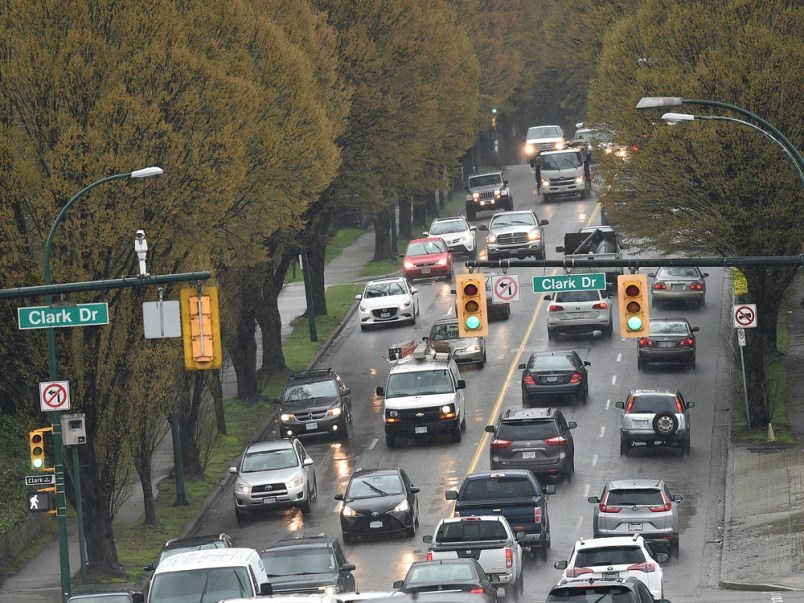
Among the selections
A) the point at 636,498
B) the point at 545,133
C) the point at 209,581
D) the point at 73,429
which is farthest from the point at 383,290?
the point at 545,133

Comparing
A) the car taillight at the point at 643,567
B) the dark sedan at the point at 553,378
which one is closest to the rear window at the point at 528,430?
the dark sedan at the point at 553,378

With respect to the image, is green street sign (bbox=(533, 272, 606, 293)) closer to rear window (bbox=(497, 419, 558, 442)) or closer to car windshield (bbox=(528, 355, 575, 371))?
rear window (bbox=(497, 419, 558, 442))

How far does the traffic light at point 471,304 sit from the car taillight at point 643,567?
4.70 m

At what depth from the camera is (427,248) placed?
214 ft

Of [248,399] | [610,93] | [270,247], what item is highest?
[610,93]

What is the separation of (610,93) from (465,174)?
210ft

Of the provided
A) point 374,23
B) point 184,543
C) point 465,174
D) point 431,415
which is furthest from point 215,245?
point 465,174

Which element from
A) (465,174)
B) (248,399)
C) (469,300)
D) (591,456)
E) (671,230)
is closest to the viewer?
(469,300)

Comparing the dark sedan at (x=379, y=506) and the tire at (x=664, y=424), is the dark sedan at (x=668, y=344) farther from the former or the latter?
the dark sedan at (x=379, y=506)

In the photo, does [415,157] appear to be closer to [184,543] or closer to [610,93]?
[610,93]

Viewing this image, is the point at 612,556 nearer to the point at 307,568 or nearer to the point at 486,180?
the point at 307,568

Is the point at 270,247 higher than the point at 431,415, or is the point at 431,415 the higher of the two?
the point at 270,247

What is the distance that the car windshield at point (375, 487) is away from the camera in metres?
34.5

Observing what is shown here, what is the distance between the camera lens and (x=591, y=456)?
40.7 m
